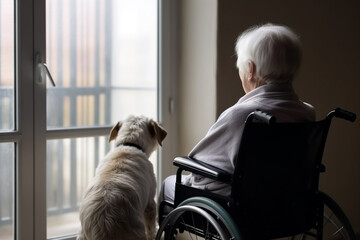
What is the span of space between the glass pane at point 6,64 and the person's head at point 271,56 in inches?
Result: 43.0

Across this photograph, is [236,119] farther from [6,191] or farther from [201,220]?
[6,191]

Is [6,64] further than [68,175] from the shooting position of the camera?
No

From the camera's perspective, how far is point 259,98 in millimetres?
1982

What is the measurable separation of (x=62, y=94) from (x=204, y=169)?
1011 mm

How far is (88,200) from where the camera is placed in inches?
78.3

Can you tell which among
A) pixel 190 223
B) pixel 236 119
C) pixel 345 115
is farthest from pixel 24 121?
pixel 345 115

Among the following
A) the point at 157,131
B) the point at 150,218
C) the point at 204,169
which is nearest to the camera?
the point at 204,169

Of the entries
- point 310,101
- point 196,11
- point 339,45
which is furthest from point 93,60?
point 339,45

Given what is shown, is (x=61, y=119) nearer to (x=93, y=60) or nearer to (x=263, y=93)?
(x=93, y=60)

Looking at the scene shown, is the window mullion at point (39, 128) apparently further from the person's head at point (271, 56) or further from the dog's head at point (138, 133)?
the person's head at point (271, 56)

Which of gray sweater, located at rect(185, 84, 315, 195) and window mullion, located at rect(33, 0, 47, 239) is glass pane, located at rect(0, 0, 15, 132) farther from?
gray sweater, located at rect(185, 84, 315, 195)

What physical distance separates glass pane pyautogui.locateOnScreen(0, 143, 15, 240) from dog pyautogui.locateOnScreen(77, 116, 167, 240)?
490mm

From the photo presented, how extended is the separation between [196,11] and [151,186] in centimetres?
107

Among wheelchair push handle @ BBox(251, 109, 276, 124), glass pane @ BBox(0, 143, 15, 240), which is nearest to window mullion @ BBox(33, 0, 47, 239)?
glass pane @ BBox(0, 143, 15, 240)
